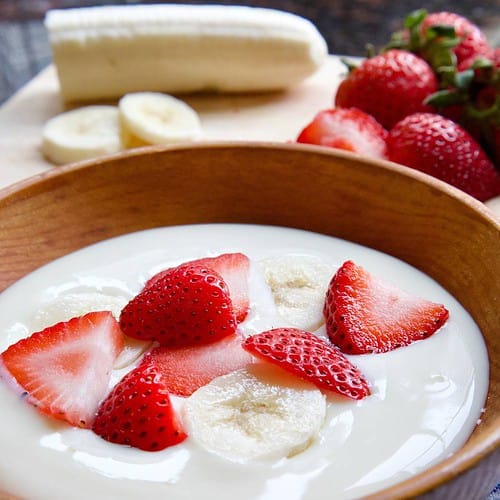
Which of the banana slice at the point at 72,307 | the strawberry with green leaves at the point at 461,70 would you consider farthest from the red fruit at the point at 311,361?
the strawberry with green leaves at the point at 461,70

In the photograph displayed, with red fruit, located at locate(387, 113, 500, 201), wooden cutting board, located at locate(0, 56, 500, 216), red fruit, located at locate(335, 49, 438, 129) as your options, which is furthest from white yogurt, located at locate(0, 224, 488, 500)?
wooden cutting board, located at locate(0, 56, 500, 216)

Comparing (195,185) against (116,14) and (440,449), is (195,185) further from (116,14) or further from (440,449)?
(116,14)

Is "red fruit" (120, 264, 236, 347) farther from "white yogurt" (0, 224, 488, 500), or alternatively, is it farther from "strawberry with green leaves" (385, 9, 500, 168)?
"strawberry with green leaves" (385, 9, 500, 168)


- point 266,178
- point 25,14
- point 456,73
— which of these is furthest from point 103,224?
point 25,14

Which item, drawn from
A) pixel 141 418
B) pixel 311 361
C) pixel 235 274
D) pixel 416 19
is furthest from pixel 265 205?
pixel 416 19

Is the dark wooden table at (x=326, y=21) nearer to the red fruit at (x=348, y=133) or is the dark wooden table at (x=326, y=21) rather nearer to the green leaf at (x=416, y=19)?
the green leaf at (x=416, y=19)

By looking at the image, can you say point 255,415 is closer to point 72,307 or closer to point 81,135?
point 72,307
